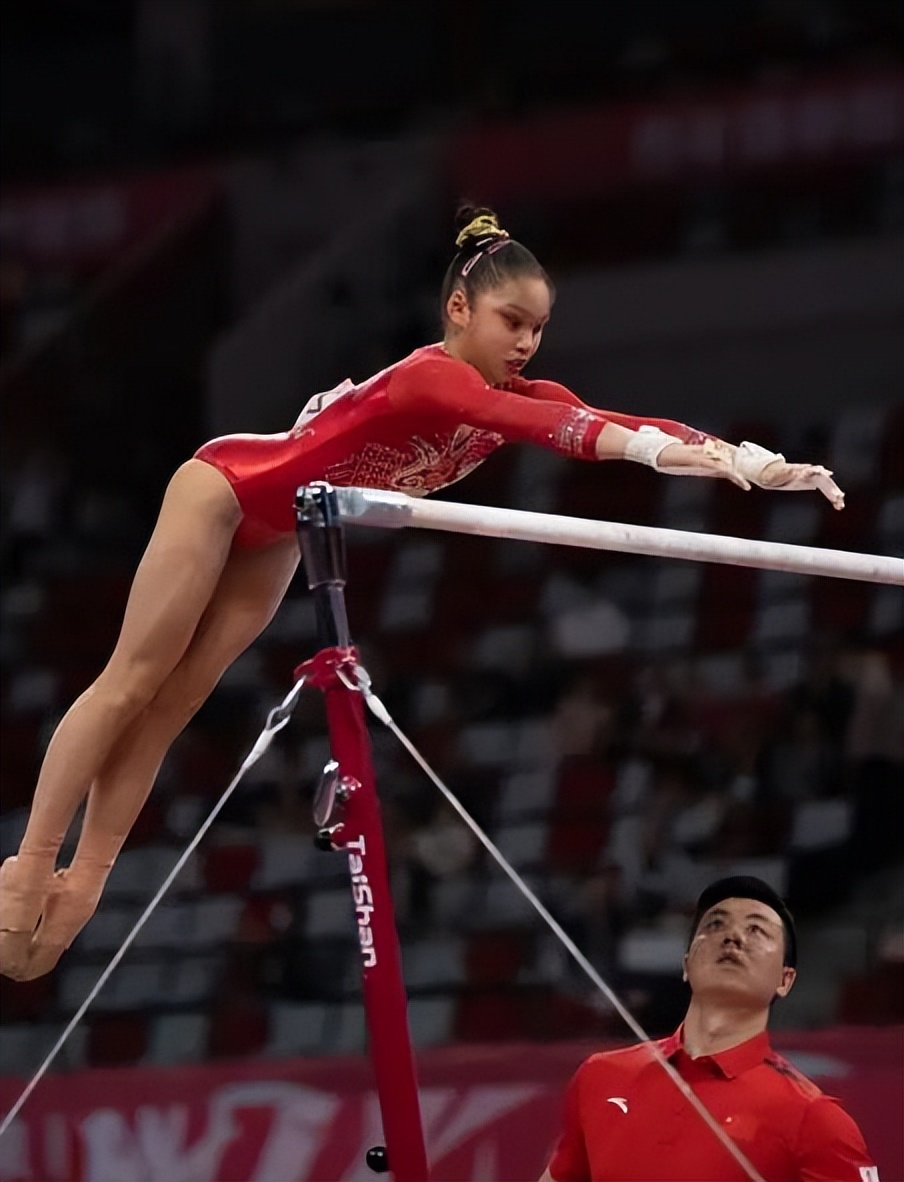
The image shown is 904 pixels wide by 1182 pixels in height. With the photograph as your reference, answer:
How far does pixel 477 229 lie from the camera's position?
120 inches

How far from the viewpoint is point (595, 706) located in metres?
6.40

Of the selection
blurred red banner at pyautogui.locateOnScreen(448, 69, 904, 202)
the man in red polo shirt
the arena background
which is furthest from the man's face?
blurred red banner at pyautogui.locateOnScreen(448, 69, 904, 202)

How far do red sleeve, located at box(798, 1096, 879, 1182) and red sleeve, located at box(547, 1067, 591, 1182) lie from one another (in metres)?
0.36

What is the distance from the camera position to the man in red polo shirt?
300 cm

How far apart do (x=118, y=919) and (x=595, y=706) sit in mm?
1697

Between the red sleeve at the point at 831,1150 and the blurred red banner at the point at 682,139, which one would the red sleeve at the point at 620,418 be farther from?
the blurred red banner at the point at 682,139

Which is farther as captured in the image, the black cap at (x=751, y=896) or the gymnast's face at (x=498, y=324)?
the black cap at (x=751, y=896)

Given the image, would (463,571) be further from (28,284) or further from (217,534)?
(217,534)

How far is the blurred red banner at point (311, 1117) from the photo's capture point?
4051 mm

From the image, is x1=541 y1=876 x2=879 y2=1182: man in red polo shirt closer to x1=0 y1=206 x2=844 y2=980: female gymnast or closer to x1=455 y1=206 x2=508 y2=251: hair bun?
x1=0 y1=206 x2=844 y2=980: female gymnast

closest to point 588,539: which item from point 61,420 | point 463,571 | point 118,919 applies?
point 118,919

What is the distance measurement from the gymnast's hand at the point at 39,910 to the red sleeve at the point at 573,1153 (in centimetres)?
84

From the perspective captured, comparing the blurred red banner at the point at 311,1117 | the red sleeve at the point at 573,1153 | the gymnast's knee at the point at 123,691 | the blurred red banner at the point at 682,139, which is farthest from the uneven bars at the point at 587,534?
the blurred red banner at the point at 682,139

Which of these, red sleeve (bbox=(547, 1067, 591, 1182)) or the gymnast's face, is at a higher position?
the gymnast's face
